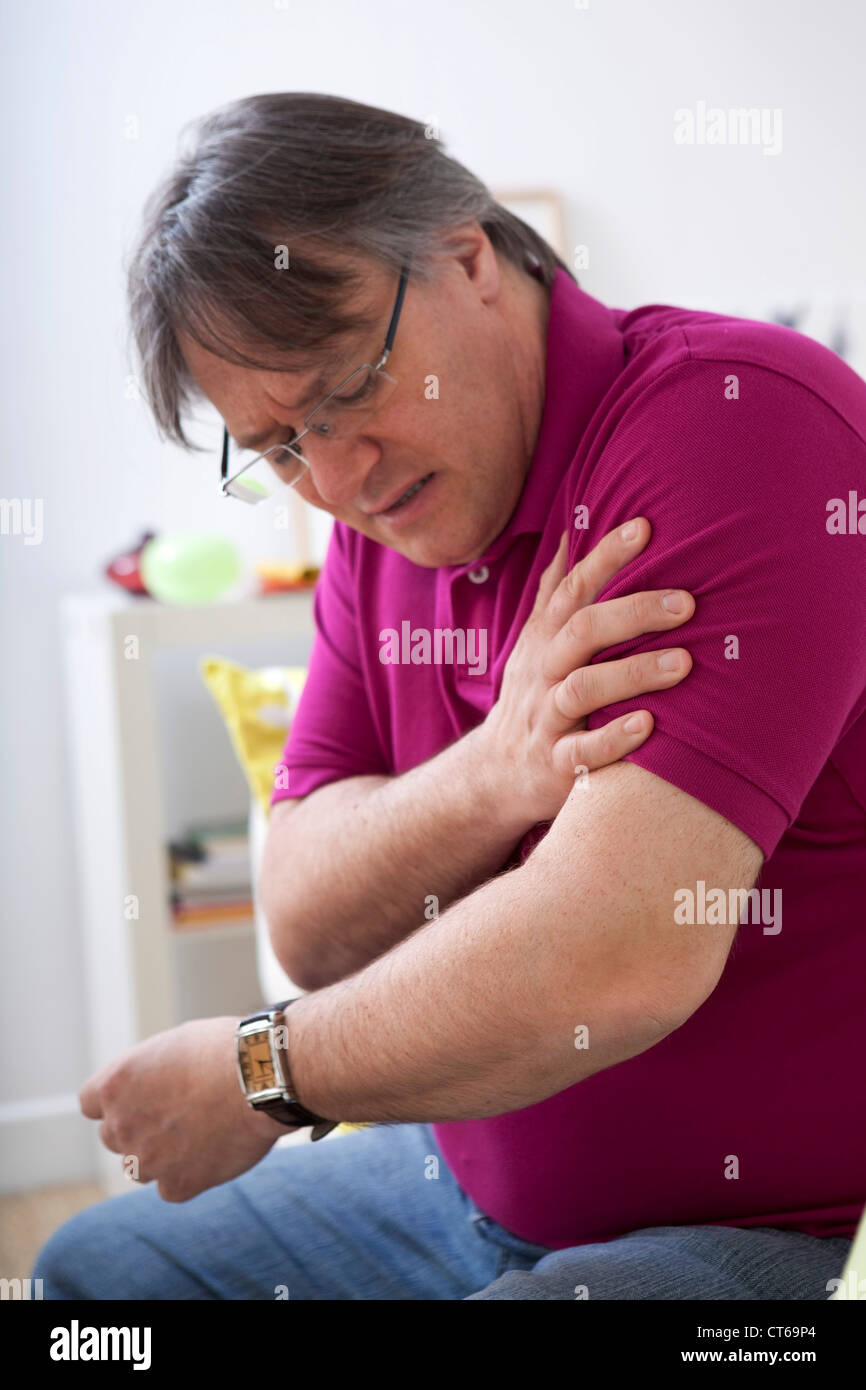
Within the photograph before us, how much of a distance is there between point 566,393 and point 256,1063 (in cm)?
55

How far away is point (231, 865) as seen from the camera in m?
2.47

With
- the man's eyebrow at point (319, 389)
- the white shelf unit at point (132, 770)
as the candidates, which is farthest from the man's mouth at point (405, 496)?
the white shelf unit at point (132, 770)

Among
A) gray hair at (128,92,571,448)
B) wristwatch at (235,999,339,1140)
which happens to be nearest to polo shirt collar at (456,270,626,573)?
gray hair at (128,92,571,448)

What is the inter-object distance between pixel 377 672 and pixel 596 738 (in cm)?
43

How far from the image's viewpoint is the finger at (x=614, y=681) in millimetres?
832

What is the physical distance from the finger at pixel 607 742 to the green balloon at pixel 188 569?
1566 mm

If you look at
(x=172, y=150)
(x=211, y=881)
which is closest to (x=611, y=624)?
(x=211, y=881)

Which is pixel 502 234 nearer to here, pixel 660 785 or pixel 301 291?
pixel 301 291

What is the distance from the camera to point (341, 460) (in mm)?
1075

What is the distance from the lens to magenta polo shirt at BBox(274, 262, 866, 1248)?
0.83 metres

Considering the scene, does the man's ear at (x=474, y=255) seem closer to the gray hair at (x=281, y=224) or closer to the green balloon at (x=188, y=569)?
the gray hair at (x=281, y=224)

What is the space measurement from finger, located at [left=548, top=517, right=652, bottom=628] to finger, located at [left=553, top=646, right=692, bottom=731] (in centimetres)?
5

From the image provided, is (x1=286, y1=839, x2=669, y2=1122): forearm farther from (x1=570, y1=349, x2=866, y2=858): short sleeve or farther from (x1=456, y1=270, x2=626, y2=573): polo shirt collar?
(x1=456, y1=270, x2=626, y2=573): polo shirt collar
